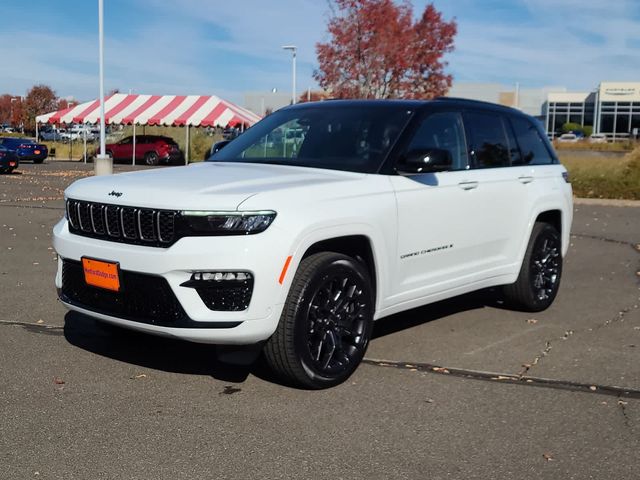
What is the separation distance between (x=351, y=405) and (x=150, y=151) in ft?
114

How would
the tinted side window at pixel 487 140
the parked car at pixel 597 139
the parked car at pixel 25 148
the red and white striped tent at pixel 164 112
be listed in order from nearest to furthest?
the tinted side window at pixel 487 140
the red and white striped tent at pixel 164 112
the parked car at pixel 25 148
the parked car at pixel 597 139

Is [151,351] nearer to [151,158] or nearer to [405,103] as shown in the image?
[405,103]

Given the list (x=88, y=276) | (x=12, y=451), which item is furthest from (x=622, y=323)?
(x=12, y=451)

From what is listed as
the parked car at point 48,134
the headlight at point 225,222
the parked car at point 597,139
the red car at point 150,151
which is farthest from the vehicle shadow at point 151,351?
the parked car at point 48,134

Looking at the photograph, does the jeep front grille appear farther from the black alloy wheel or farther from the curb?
the curb

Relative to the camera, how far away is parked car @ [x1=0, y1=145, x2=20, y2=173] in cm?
2905

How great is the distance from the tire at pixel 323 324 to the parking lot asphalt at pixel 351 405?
15 cm

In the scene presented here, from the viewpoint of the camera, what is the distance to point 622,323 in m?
6.79

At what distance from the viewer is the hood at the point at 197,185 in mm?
4340

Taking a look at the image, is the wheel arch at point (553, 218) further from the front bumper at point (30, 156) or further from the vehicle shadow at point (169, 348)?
the front bumper at point (30, 156)

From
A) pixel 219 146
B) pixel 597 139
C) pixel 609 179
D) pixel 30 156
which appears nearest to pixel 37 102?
pixel 30 156

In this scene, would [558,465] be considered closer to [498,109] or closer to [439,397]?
[439,397]

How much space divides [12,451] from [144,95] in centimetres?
3457

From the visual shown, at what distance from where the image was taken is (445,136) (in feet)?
19.5
